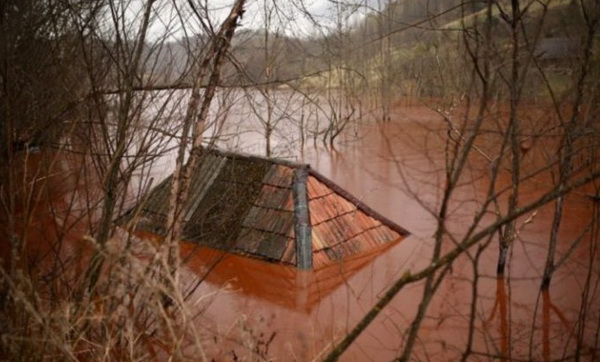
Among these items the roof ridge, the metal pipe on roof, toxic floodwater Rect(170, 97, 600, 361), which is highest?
the roof ridge

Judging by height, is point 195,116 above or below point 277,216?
above

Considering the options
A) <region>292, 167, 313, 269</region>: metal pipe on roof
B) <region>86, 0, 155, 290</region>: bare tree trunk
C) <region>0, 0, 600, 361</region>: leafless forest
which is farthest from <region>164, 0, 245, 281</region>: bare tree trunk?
<region>292, 167, 313, 269</region>: metal pipe on roof

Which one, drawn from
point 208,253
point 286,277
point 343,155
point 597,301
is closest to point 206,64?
point 286,277

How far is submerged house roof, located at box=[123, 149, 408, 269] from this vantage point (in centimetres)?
658

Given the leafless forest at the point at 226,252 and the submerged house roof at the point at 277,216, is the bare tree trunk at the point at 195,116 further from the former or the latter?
the submerged house roof at the point at 277,216

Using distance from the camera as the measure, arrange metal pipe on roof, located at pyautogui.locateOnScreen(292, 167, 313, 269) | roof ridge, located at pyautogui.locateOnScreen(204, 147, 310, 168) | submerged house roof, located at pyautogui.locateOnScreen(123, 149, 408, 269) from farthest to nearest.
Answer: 1. roof ridge, located at pyautogui.locateOnScreen(204, 147, 310, 168)
2. submerged house roof, located at pyautogui.locateOnScreen(123, 149, 408, 269)
3. metal pipe on roof, located at pyautogui.locateOnScreen(292, 167, 313, 269)

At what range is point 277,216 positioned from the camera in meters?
6.82

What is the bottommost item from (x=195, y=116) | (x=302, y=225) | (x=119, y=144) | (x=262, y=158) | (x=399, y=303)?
(x=399, y=303)

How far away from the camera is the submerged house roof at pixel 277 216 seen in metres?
6.58

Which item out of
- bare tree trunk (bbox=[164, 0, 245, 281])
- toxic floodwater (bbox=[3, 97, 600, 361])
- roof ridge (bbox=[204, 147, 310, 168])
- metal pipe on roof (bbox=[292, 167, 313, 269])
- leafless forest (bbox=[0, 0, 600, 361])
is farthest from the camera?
roof ridge (bbox=[204, 147, 310, 168])

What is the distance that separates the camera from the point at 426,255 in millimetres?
7023

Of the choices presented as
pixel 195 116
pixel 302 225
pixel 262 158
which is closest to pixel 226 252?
pixel 195 116

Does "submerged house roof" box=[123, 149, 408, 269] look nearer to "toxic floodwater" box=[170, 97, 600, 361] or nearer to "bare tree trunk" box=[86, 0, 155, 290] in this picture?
"toxic floodwater" box=[170, 97, 600, 361]

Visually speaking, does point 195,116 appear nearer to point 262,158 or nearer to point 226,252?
point 226,252
